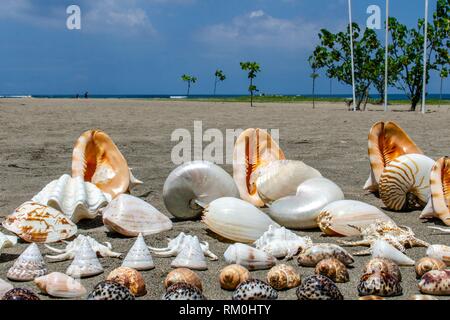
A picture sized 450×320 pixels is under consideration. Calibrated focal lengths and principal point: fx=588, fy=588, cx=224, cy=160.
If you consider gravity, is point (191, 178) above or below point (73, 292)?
above

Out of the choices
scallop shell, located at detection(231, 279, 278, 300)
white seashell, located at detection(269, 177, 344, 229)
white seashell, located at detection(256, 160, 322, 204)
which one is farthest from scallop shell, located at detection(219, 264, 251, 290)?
white seashell, located at detection(256, 160, 322, 204)

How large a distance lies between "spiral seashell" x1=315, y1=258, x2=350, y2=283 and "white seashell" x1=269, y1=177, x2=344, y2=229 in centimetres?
119

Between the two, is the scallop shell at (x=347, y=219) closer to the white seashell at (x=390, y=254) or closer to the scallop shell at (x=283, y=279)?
the white seashell at (x=390, y=254)

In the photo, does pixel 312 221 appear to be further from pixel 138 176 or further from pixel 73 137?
pixel 73 137

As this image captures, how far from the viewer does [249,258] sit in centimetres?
336

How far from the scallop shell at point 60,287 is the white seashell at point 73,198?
156 cm

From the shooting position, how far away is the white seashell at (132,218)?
4.10 meters

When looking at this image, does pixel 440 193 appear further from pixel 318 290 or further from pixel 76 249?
pixel 76 249

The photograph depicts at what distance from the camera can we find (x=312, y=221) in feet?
14.2

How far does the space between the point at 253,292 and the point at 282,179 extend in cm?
224

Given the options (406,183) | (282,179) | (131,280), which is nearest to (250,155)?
(282,179)
